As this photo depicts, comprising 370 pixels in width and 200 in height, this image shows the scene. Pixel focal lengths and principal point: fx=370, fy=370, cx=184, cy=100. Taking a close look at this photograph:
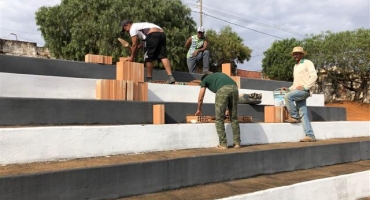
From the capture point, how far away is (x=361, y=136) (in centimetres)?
823

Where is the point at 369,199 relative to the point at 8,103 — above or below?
below

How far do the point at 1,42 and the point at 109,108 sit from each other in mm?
18700

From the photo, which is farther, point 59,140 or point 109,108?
point 109,108

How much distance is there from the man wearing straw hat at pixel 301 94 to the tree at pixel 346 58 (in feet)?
42.0

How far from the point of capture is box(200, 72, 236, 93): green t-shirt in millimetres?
5199

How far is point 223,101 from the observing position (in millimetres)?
5090

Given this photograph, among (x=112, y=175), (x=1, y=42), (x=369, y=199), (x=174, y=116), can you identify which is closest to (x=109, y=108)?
(x=174, y=116)

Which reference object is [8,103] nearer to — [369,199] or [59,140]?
[59,140]

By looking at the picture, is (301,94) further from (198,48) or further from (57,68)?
(57,68)

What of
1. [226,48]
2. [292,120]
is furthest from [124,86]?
[226,48]

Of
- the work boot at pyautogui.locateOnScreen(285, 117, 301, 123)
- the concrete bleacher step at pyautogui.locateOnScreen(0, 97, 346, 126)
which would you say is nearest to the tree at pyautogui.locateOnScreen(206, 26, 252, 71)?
the work boot at pyautogui.locateOnScreen(285, 117, 301, 123)

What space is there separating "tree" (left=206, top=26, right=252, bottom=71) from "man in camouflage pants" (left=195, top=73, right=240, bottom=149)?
20.1 m

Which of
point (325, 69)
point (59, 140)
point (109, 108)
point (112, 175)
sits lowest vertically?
point (112, 175)

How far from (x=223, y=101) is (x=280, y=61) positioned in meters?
22.9
